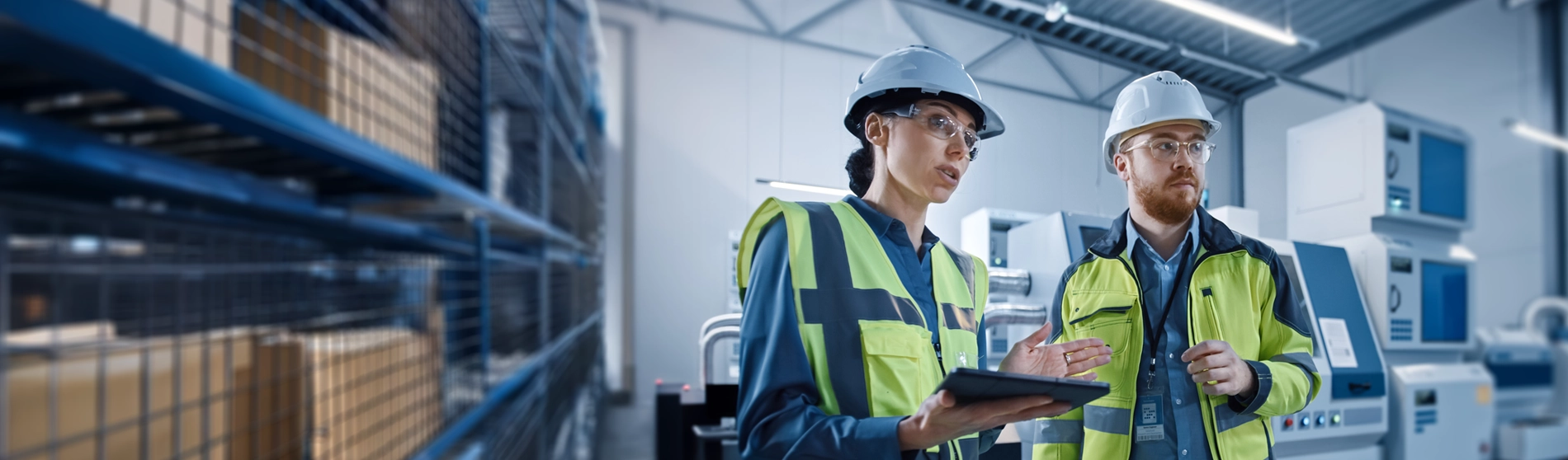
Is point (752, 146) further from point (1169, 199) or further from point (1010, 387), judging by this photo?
point (1010, 387)

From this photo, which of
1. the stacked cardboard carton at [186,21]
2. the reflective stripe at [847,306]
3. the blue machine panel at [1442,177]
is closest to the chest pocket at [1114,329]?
the reflective stripe at [847,306]

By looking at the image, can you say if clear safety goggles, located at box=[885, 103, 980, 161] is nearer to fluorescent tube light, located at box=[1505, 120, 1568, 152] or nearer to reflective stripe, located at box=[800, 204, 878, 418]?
reflective stripe, located at box=[800, 204, 878, 418]

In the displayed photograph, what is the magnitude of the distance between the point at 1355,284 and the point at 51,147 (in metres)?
3.36

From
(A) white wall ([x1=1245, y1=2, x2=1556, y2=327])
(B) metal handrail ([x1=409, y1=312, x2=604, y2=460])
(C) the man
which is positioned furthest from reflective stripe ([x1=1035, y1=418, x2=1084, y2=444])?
(A) white wall ([x1=1245, y1=2, x2=1556, y2=327])

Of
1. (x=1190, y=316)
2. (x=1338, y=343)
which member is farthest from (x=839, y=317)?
(x=1338, y=343)

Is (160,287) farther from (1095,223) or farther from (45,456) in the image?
(1095,223)

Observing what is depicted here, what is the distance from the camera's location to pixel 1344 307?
2232 millimetres

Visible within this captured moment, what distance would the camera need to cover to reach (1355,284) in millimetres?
2291

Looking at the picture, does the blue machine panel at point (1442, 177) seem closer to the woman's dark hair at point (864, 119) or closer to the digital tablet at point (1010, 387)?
the woman's dark hair at point (864, 119)

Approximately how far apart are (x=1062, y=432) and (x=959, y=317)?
0.47 meters

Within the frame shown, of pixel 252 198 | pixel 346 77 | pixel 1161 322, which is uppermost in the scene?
pixel 346 77

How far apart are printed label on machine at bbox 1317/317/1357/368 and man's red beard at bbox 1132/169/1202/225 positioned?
1.24 m

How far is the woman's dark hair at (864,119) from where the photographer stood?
1201 millimetres

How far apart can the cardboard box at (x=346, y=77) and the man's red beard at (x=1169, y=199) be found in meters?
1.68
